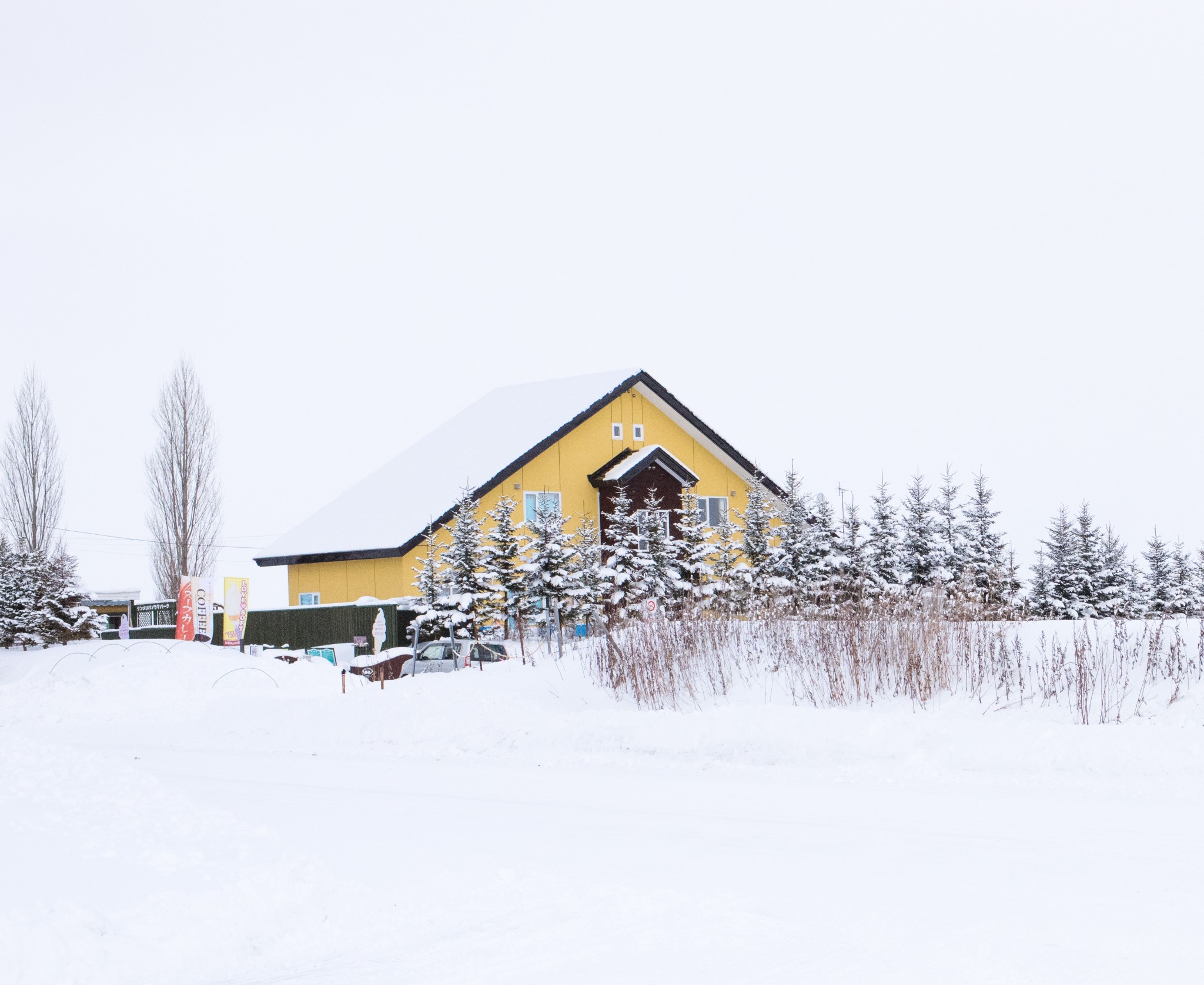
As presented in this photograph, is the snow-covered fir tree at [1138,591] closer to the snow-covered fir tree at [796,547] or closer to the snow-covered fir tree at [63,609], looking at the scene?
the snow-covered fir tree at [796,547]

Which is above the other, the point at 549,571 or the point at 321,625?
the point at 549,571

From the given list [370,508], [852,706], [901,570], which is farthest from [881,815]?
[370,508]

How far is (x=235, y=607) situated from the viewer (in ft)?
94.1

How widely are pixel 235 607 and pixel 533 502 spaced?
12.5m

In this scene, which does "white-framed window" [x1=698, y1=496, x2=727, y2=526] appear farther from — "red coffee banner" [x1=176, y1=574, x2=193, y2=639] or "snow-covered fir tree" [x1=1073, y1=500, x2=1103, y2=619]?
"red coffee banner" [x1=176, y1=574, x2=193, y2=639]

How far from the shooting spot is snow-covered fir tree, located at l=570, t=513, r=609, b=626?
1321 inches

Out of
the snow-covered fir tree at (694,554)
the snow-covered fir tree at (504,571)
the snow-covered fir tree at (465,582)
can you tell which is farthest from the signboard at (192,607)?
the snow-covered fir tree at (694,554)

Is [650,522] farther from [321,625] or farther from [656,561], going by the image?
[321,625]

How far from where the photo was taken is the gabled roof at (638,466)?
39.5 m

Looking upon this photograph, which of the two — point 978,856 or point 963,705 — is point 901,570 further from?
point 978,856

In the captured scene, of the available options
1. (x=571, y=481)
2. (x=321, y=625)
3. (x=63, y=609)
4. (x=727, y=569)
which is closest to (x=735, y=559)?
(x=727, y=569)

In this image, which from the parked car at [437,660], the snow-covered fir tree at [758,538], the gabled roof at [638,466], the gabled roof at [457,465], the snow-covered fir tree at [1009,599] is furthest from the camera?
the gabled roof at [638,466]

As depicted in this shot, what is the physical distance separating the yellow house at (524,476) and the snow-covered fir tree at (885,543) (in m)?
7.03

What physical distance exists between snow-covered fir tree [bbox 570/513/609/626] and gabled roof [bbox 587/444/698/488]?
437cm
